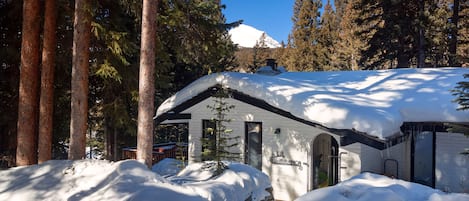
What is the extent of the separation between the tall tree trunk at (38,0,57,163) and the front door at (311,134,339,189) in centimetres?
718

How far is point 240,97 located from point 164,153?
4783 mm

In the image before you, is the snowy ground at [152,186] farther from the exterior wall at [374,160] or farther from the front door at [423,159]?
the front door at [423,159]

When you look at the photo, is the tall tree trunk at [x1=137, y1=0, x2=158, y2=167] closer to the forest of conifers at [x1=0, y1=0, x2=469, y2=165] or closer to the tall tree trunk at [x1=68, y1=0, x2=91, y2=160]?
the forest of conifers at [x1=0, y1=0, x2=469, y2=165]

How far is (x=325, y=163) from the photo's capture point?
10273mm

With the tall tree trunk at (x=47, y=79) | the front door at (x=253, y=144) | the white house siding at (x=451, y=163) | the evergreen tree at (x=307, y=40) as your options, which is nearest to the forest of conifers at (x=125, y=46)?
the tall tree trunk at (x=47, y=79)

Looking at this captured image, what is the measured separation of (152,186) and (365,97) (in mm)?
7404

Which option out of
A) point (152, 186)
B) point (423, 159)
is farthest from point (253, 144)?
point (152, 186)

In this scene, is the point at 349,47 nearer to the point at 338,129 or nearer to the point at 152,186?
the point at 338,129

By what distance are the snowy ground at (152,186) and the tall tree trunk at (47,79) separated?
6.97ft

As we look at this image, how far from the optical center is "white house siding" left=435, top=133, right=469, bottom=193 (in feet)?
31.4

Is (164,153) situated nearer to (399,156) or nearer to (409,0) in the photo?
(399,156)

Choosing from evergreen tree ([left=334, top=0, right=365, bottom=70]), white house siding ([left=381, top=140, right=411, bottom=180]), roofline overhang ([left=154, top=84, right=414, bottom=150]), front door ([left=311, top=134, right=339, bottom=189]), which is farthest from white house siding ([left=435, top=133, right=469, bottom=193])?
evergreen tree ([left=334, top=0, right=365, bottom=70])

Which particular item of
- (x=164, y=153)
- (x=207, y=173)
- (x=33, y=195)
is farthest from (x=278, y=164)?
(x=33, y=195)

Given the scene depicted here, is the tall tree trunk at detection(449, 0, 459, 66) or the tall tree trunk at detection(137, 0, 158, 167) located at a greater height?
the tall tree trunk at detection(449, 0, 459, 66)
